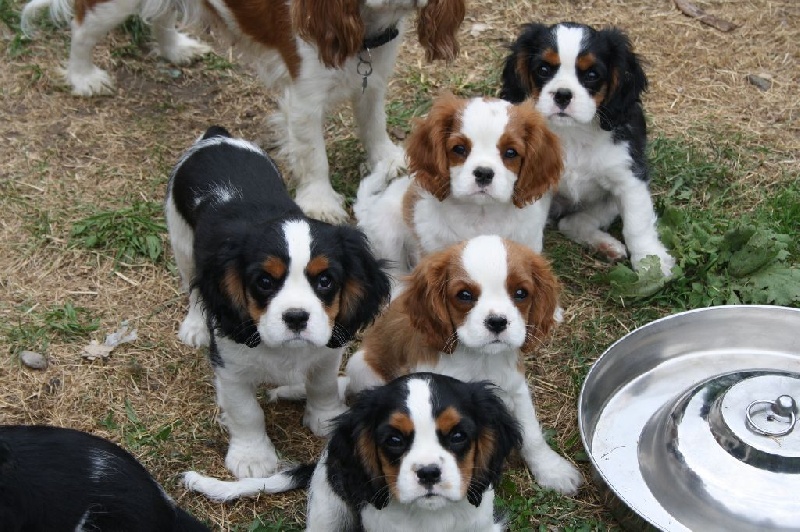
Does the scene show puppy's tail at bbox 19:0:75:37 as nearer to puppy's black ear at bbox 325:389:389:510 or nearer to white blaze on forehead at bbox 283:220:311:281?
white blaze on forehead at bbox 283:220:311:281

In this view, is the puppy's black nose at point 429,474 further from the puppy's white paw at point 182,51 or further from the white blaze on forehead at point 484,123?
the puppy's white paw at point 182,51

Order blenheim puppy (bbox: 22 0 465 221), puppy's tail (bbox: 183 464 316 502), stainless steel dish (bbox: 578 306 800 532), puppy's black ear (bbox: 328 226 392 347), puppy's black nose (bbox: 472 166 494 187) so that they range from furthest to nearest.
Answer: blenheim puppy (bbox: 22 0 465 221) → puppy's black nose (bbox: 472 166 494 187) → puppy's tail (bbox: 183 464 316 502) → stainless steel dish (bbox: 578 306 800 532) → puppy's black ear (bbox: 328 226 392 347)

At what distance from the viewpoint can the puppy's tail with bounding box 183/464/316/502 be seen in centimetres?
448

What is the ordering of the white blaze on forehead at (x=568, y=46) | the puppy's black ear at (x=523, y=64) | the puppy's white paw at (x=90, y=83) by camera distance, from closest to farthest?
1. the white blaze on forehead at (x=568, y=46)
2. the puppy's black ear at (x=523, y=64)
3. the puppy's white paw at (x=90, y=83)

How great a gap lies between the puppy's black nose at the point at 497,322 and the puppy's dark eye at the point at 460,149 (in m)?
1.04

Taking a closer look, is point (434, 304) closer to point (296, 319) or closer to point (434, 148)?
point (296, 319)

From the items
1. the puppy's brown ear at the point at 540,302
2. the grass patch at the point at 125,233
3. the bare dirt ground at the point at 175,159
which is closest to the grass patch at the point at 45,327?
the bare dirt ground at the point at 175,159

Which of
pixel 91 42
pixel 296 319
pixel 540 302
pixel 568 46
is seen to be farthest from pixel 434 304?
pixel 91 42

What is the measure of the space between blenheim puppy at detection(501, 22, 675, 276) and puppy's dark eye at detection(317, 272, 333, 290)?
1685mm

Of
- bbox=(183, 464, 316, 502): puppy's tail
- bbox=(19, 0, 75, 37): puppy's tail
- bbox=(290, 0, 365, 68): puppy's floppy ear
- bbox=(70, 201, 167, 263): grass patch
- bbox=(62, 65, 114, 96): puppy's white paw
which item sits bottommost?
bbox=(70, 201, 167, 263): grass patch

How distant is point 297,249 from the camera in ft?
13.1

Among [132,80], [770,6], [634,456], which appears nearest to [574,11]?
[770,6]

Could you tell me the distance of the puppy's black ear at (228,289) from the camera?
161 inches

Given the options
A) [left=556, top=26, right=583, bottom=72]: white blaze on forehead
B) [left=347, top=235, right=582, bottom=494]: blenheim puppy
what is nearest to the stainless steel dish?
[left=347, top=235, right=582, bottom=494]: blenheim puppy
